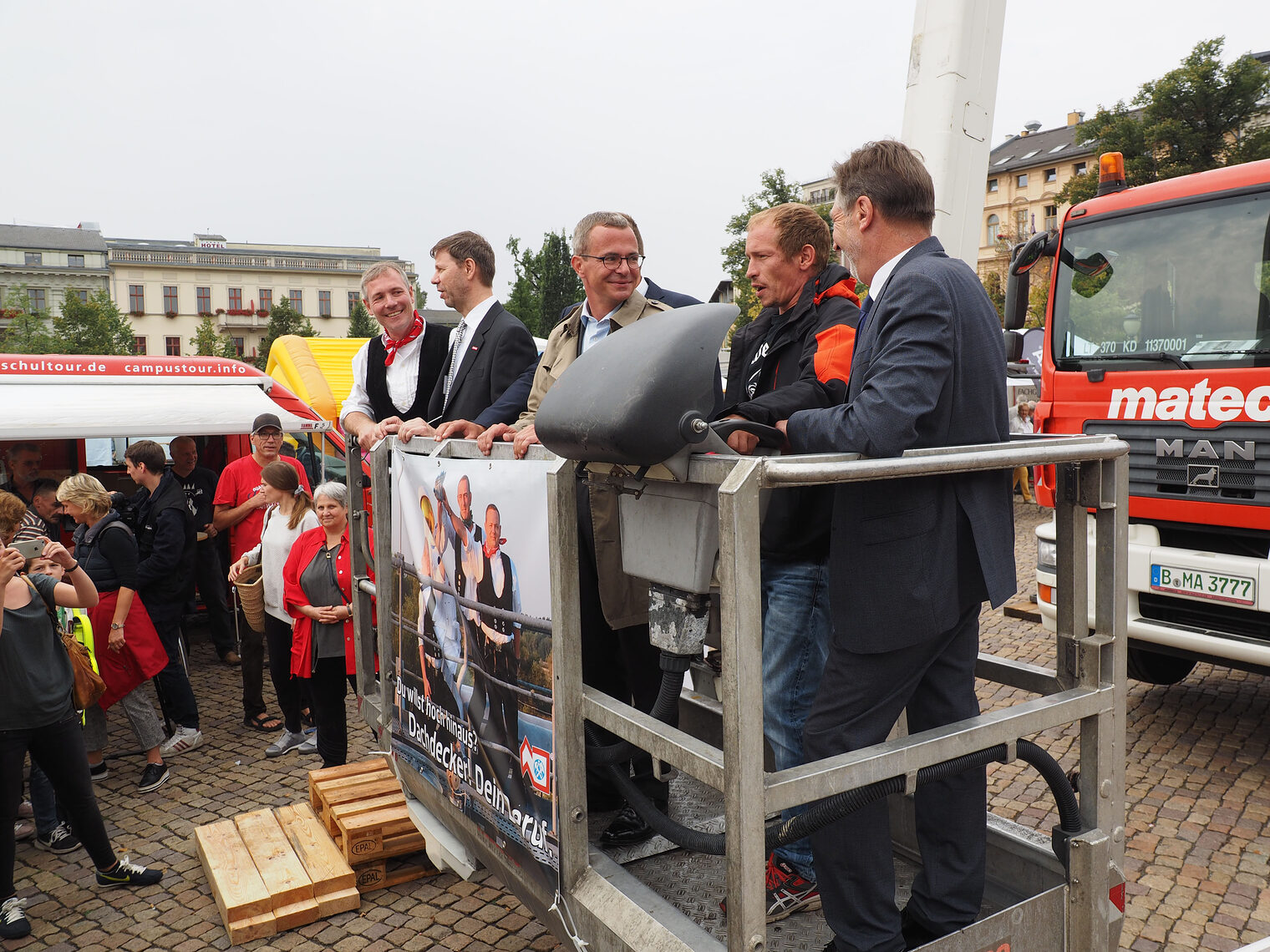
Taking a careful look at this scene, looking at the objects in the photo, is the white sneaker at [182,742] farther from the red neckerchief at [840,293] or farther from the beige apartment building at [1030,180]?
the beige apartment building at [1030,180]

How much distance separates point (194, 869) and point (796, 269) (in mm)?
3925

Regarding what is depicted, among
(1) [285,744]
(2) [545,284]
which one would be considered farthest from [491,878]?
(2) [545,284]

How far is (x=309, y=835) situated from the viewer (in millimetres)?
4211

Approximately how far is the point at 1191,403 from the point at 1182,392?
84 millimetres

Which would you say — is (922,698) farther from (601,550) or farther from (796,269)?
(796,269)

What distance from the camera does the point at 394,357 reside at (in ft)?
14.0

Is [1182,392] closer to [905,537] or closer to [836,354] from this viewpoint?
[836,354]

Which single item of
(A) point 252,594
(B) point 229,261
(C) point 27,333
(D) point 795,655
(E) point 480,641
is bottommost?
(A) point 252,594

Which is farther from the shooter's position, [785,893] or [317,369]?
[317,369]

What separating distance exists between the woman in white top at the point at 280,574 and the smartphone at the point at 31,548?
1.43 metres

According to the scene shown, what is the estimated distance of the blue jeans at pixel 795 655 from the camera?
267cm

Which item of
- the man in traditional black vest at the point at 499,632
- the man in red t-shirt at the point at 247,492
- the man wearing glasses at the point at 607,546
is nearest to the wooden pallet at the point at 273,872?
the man wearing glasses at the point at 607,546

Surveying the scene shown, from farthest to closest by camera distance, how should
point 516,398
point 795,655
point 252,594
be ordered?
point 252,594
point 516,398
point 795,655

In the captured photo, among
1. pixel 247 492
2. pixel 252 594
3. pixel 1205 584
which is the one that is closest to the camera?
pixel 1205 584
